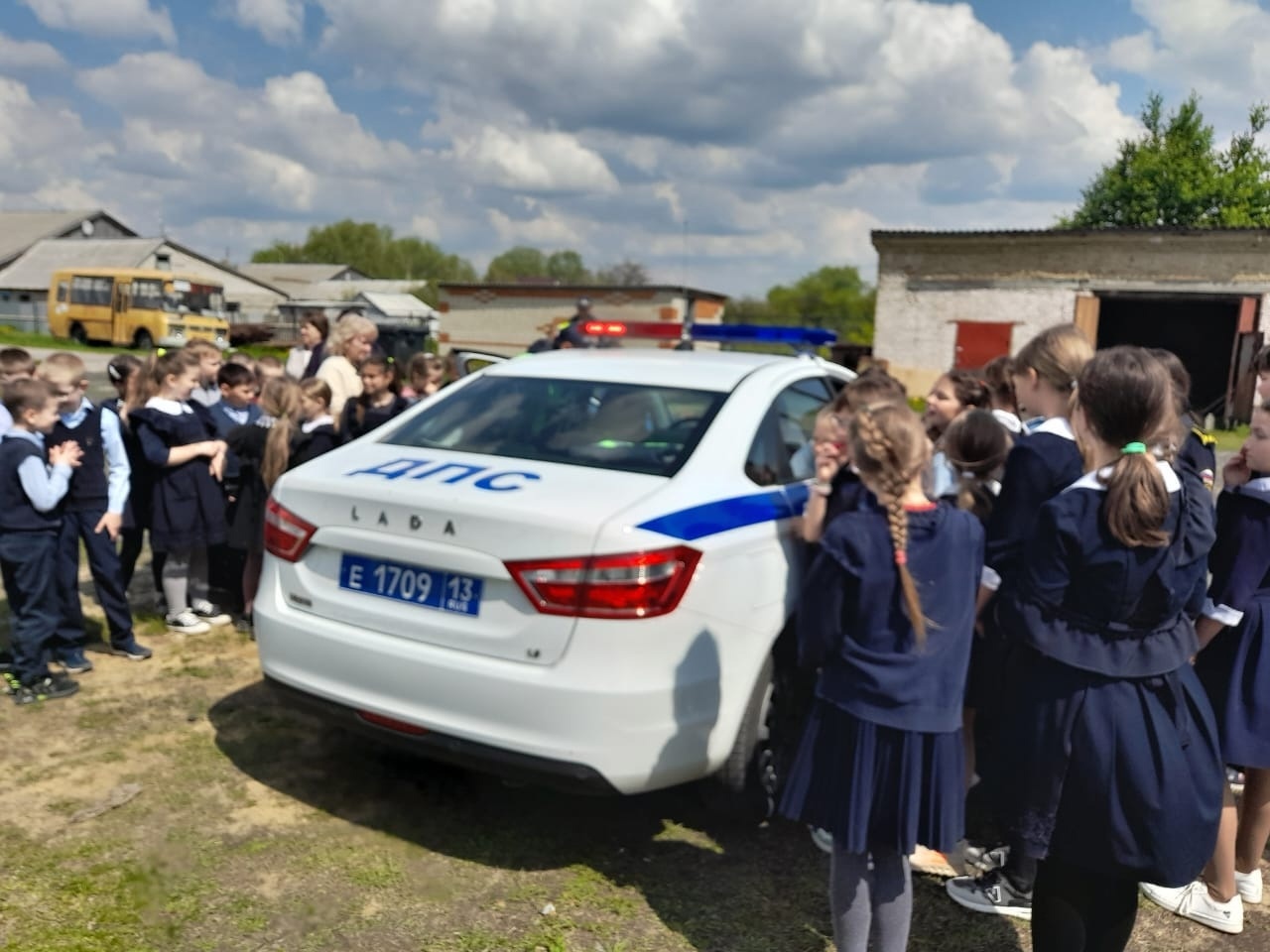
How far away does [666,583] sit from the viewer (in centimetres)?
279

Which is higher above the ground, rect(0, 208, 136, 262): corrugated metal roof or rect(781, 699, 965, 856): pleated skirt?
rect(0, 208, 136, 262): corrugated metal roof

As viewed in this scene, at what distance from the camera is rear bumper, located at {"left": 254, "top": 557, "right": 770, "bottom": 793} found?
9.05 feet

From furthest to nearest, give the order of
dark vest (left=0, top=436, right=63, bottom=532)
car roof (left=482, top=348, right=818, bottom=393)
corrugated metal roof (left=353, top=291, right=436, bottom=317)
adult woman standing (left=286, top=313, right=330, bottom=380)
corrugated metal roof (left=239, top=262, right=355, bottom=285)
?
corrugated metal roof (left=239, top=262, right=355, bottom=285) → corrugated metal roof (left=353, top=291, right=436, bottom=317) → adult woman standing (left=286, top=313, right=330, bottom=380) → dark vest (left=0, top=436, right=63, bottom=532) → car roof (left=482, top=348, right=818, bottom=393)

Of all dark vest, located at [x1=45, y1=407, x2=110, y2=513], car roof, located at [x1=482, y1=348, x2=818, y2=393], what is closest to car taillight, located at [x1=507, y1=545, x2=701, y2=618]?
car roof, located at [x1=482, y1=348, x2=818, y2=393]

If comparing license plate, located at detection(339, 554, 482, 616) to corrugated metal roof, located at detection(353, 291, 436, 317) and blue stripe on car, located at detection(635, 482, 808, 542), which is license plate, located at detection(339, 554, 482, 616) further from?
corrugated metal roof, located at detection(353, 291, 436, 317)

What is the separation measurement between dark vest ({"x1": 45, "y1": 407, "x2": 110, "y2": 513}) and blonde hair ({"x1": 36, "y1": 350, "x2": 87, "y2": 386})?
0.61 ft

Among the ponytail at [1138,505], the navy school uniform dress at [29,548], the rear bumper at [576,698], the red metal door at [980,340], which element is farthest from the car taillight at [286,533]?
the red metal door at [980,340]

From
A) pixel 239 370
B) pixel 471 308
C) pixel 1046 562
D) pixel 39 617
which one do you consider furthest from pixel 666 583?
pixel 471 308

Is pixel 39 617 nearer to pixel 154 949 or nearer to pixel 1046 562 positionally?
pixel 154 949

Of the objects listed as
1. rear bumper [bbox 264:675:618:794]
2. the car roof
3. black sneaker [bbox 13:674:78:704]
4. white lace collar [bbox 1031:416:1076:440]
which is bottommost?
black sneaker [bbox 13:674:78:704]

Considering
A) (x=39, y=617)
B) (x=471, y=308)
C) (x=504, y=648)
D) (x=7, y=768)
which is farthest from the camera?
(x=471, y=308)

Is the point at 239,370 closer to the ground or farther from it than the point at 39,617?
farther from it

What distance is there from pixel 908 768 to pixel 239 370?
4461 mm

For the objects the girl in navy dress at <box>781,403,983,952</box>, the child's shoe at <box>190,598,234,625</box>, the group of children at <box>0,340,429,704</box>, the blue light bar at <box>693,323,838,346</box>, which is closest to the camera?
the girl in navy dress at <box>781,403,983,952</box>
